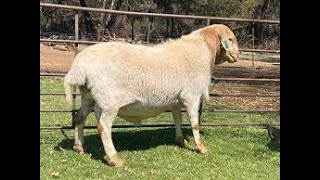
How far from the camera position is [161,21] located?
1431 inches

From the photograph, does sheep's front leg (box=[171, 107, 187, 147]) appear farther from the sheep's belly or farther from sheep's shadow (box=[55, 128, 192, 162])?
the sheep's belly

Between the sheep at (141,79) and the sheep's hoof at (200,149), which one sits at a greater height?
the sheep at (141,79)

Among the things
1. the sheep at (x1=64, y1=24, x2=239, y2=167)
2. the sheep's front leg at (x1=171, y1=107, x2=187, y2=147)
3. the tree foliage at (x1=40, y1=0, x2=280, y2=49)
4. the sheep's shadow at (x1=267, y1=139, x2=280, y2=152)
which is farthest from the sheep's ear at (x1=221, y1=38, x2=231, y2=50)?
the tree foliage at (x1=40, y1=0, x2=280, y2=49)

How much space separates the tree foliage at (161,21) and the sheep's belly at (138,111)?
→ 63.7ft

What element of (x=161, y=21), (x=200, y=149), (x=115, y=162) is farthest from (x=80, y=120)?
(x=161, y=21)

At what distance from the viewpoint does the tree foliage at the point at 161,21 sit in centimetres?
2823

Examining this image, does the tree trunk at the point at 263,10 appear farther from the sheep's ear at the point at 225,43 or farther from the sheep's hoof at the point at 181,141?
the sheep's hoof at the point at 181,141

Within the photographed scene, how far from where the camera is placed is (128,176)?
5059mm

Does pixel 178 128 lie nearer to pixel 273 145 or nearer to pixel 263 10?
pixel 273 145

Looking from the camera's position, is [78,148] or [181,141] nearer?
[78,148]

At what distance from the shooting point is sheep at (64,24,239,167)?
5488 mm

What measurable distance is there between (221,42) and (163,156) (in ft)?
6.98

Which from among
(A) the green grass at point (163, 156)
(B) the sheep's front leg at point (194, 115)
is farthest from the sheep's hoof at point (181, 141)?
(B) the sheep's front leg at point (194, 115)

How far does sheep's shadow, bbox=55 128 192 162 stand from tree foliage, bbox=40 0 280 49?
18320 millimetres
